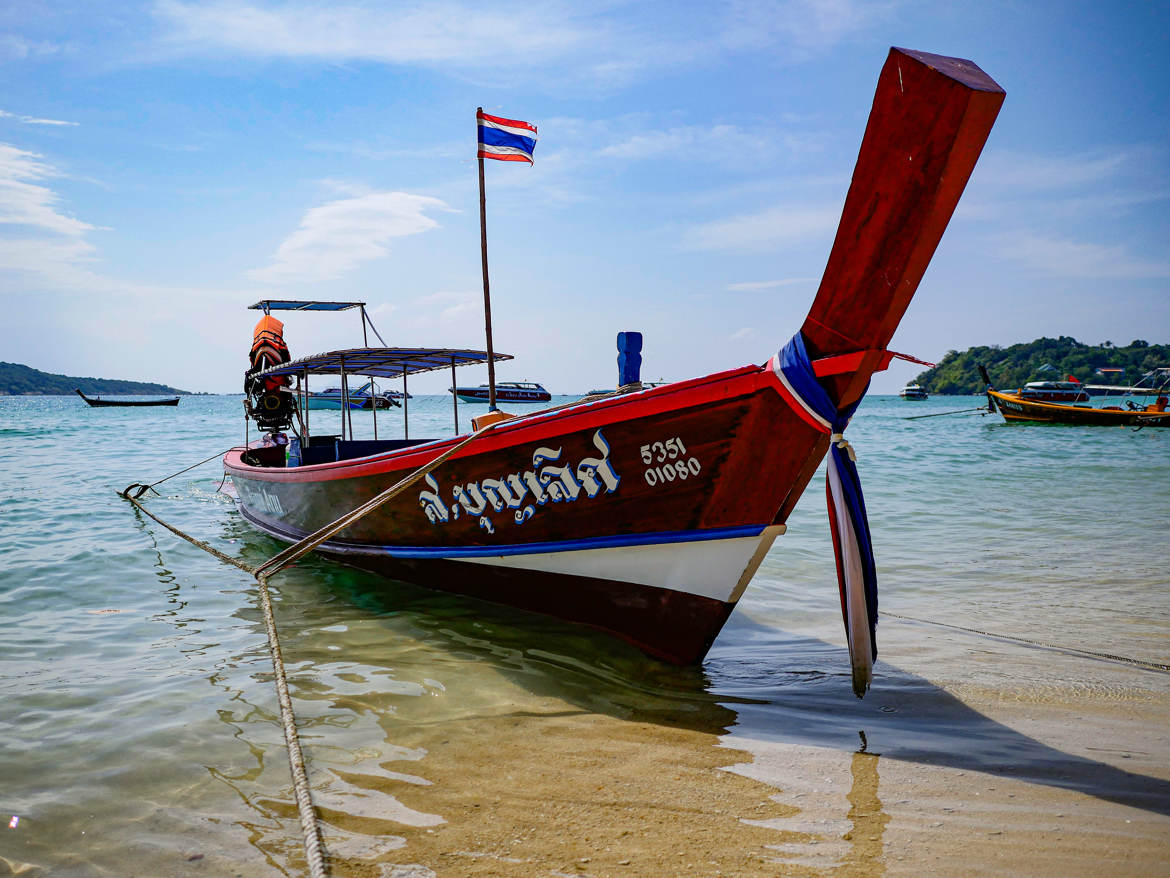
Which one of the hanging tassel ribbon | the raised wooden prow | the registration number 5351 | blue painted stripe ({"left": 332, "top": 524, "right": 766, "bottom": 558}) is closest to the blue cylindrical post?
the registration number 5351

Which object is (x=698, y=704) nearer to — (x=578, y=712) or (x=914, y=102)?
(x=578, y=712)

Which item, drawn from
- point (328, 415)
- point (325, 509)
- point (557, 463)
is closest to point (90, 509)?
point (325, 509)

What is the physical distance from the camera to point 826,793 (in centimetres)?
296

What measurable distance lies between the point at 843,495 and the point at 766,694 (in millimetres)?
1327

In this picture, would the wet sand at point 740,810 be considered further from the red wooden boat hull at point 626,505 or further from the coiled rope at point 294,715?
the red wooden boat hull at point 626,505

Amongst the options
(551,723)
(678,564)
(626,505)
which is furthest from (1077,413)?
(551,723)

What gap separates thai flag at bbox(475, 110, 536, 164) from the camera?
224 inches

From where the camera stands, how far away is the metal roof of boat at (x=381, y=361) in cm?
716

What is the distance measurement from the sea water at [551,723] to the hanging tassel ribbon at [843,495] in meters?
0.55

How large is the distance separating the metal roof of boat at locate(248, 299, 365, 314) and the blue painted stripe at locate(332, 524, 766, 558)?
5.55 metres

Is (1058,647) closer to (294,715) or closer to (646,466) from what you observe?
(646,466)

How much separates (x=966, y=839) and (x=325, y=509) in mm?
5915

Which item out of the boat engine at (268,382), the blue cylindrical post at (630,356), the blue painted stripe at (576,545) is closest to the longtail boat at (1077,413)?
the boat engine at (268,382)

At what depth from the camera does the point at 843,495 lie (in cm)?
372
